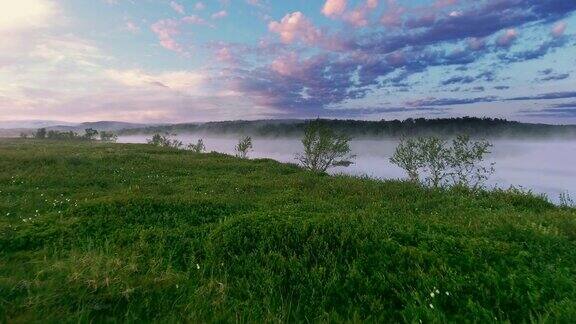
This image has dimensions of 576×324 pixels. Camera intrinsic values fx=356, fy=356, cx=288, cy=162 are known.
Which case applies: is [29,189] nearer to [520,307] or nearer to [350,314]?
[350,314]

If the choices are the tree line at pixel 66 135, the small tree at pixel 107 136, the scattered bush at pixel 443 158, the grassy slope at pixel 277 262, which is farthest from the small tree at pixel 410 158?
the small tree at pixel 107 136

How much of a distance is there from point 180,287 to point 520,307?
588 centimetres

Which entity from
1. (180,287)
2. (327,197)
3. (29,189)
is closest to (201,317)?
(180,287)

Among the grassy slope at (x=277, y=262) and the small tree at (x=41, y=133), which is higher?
the grassy slope at (x=277, y=262)

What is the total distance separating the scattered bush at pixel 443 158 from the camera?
49594 mm

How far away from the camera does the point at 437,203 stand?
15461mm

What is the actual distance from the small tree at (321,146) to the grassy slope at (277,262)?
4480cm

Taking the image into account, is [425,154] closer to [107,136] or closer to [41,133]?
[41,133]

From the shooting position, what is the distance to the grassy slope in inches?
220

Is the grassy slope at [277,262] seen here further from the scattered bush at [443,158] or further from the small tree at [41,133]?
the small tree at [41,133]

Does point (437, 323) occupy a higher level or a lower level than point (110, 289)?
lower

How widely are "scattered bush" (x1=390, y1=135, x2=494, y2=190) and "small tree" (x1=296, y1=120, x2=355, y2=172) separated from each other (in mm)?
9959

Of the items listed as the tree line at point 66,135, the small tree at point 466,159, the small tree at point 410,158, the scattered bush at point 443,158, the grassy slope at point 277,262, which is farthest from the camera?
the tree line at point 66,135

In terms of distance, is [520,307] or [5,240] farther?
[5,240]
